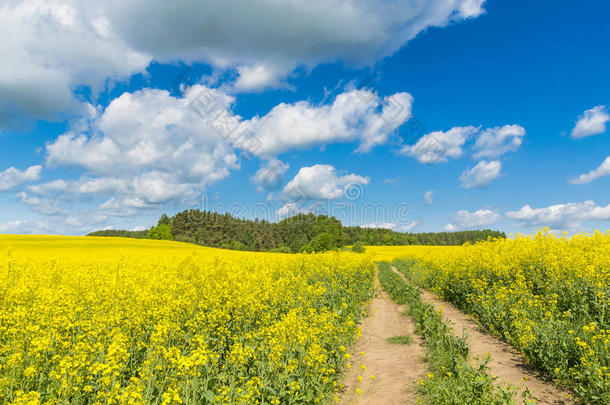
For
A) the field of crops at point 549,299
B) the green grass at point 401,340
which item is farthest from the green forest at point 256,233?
the green grass at point 401,340

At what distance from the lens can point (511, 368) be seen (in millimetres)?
7309

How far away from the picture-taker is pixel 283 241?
121 meters

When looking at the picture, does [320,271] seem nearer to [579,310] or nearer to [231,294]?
[231,294]

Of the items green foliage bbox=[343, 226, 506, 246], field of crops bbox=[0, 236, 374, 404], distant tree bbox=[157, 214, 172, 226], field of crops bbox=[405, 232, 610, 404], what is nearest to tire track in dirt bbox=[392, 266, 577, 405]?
field of crops bbox=[405, 232, 610, 404]

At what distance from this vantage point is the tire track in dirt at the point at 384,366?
624cm

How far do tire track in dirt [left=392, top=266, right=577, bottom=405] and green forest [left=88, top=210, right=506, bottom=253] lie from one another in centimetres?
8678

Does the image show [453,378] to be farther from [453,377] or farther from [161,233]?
[161,233]

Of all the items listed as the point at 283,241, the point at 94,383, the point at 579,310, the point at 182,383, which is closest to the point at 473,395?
the point at 182,383

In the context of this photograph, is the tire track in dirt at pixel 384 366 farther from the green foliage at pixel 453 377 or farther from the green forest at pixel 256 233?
the green forest at pixel 256 233

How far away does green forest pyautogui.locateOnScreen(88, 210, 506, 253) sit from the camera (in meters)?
107

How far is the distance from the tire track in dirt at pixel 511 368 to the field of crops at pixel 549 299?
0.77 feet

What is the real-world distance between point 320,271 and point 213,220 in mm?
108213

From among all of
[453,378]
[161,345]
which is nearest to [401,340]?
[453,378]

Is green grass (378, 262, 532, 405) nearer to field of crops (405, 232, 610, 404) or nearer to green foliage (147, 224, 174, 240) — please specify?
field of crops (405, 232, 610, 404)
